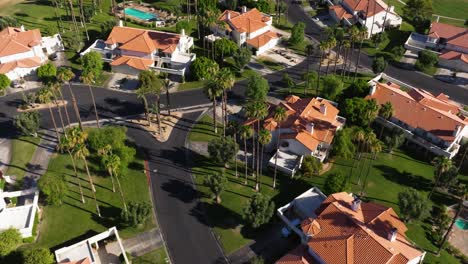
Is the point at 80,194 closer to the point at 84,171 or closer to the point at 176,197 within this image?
the point at 84,171

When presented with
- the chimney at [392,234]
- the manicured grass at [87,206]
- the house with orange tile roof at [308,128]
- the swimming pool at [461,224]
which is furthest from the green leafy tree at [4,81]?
the swimming pool at [461,224]

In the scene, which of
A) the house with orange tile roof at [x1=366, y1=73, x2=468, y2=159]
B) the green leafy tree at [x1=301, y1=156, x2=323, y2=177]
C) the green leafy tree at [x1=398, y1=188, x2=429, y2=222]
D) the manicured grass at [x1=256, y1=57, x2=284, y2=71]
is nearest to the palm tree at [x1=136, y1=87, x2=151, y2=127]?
the green leafy tree at [x1=301, y1=156, x2=323, y2=177]

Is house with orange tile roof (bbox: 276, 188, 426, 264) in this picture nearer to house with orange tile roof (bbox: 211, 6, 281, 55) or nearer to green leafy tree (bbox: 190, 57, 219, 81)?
green leafy tree (bbox: 190, 57, 219, 81)

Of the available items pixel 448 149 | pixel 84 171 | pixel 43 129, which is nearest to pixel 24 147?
pixel 43 129

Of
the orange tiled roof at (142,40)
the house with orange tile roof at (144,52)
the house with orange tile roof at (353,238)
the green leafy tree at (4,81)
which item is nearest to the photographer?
the house with orange tile roof at (353,238)

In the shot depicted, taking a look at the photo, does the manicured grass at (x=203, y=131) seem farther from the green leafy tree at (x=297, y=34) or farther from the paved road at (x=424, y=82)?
the paved road at (x=424, y=82)
